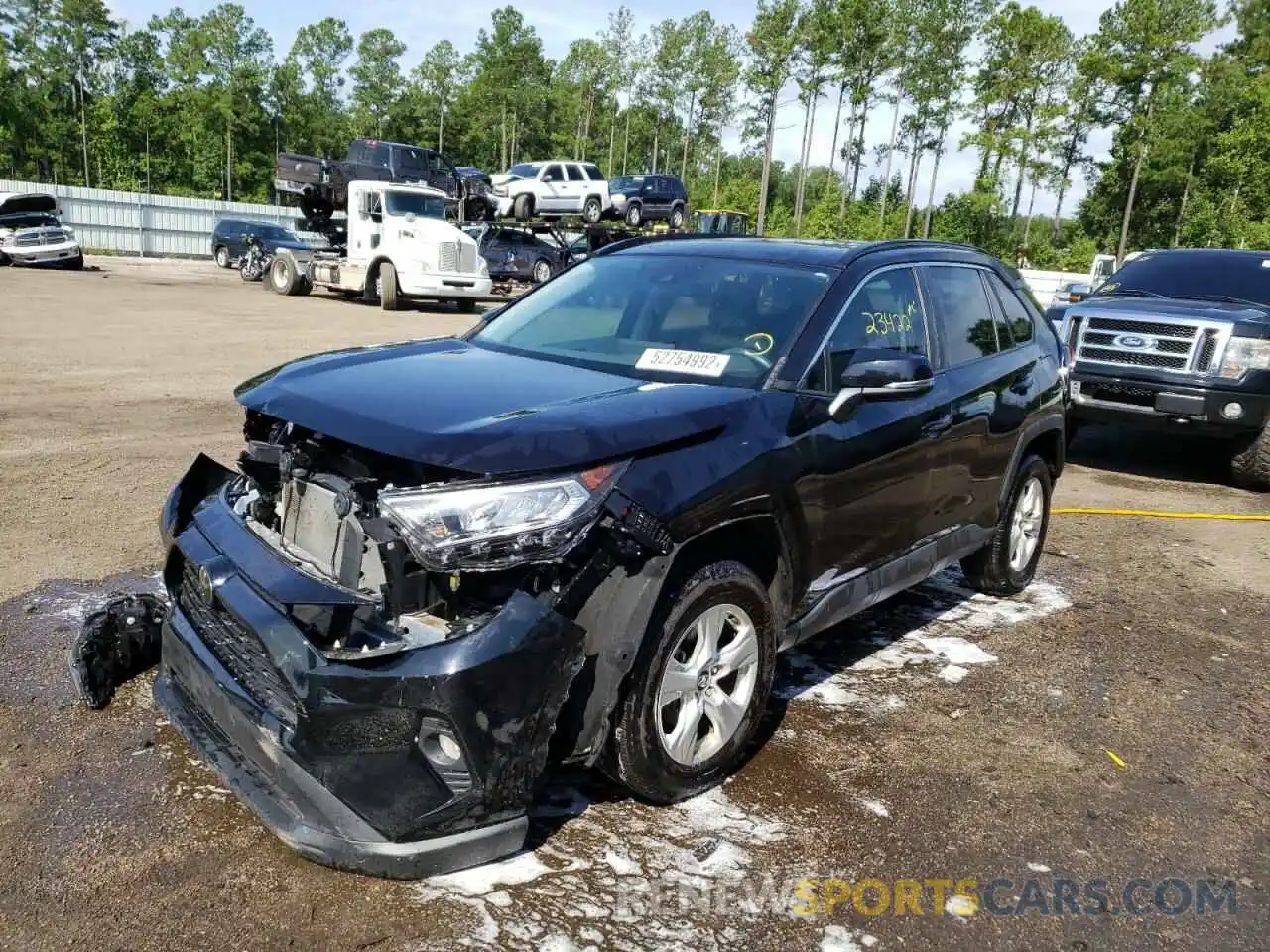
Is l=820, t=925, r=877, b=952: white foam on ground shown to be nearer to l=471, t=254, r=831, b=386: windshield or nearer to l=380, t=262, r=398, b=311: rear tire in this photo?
l=471, t=254, r=831, b=386: windshield

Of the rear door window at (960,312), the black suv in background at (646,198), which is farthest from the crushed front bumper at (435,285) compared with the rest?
the rear door window at (960,312)

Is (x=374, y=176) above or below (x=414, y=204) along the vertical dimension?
above

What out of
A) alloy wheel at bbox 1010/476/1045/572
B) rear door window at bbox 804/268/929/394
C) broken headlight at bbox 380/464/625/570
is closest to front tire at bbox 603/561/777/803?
broken headlight at bbox 380/464/625/570

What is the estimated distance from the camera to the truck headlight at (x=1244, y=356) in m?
7.92

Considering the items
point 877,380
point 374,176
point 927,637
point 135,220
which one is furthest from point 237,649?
point 135,220

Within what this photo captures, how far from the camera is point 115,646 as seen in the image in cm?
364

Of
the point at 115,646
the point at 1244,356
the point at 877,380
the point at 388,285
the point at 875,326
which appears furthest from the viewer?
the point at 388,285

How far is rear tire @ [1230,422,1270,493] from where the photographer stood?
827 cm

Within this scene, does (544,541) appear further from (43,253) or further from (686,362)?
(43,253)

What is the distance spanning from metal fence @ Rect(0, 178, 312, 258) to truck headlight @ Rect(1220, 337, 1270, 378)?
137 feet

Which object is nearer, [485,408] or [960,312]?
[485,408]

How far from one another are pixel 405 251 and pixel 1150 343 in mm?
16175

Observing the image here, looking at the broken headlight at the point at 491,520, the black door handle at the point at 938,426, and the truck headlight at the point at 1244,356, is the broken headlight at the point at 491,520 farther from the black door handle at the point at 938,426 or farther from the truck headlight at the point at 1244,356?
the truck headlight at the point at 1244,356

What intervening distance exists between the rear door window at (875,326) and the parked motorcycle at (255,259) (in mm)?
28288
